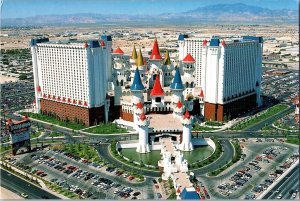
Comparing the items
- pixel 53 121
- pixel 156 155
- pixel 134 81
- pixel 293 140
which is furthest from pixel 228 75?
pixel 53 121

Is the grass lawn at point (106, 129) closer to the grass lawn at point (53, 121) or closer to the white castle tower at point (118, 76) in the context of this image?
the grass lawn at point (53, 121)

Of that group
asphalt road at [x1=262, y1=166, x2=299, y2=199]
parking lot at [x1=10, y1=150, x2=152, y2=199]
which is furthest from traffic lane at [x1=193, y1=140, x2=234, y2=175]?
parking lot at [x1=10, y1=150, x2=152, y2=199]

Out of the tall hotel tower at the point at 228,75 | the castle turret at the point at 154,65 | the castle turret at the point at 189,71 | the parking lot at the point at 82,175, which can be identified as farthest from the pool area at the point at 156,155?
the castle turret at the point at 154,65

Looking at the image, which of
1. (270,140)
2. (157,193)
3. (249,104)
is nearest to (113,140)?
(157,193)

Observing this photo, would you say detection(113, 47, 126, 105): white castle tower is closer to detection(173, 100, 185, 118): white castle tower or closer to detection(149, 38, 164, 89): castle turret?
detection(149, 38, 164, 89): castle turret

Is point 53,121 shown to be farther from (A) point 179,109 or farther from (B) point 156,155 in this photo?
(B) point 156,155

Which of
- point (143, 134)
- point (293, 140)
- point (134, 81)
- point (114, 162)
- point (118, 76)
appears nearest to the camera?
point (114, 162)
